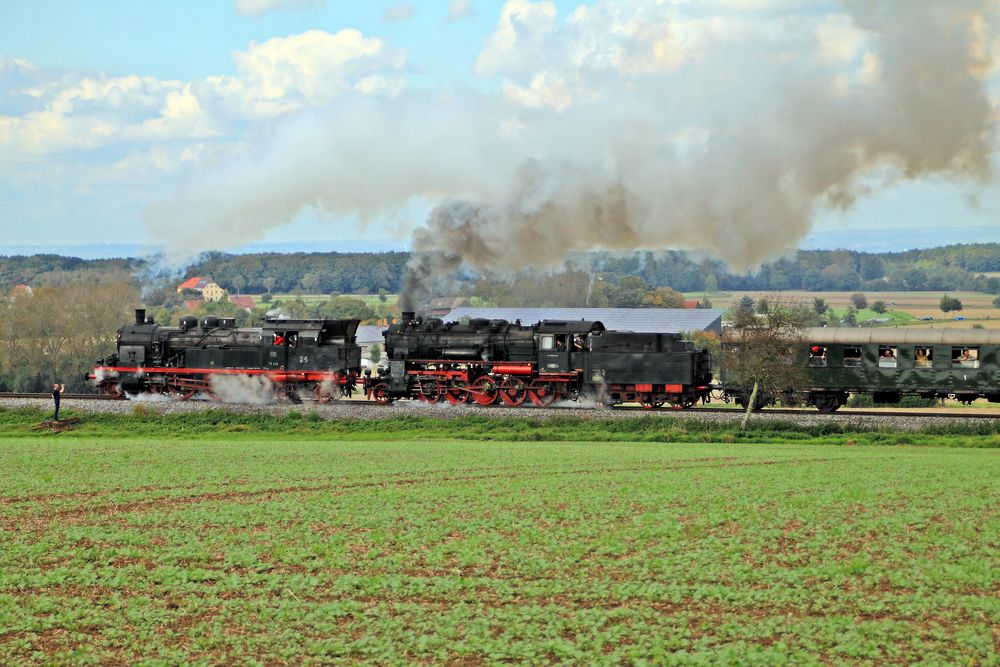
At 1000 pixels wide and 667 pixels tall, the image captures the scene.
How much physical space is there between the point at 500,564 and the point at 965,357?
93.9ft

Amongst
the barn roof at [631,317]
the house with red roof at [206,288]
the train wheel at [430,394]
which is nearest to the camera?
the train wheel at [430,394]

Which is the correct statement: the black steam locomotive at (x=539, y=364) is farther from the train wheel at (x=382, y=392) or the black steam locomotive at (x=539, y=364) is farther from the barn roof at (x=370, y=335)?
the barn roof at (x=370, y=335)

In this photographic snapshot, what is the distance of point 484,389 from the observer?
4206 cm

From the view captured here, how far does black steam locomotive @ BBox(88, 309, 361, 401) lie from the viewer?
1745 inches

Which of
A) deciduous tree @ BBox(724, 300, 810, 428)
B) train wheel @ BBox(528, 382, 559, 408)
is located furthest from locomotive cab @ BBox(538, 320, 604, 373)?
deciduous tree @ BBox(724, 300, 810, 428)

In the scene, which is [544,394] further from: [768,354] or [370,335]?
[370,335]

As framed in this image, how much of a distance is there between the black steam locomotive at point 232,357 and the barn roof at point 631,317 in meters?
50.2

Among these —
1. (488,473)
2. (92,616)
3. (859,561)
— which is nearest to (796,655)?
(859,561)

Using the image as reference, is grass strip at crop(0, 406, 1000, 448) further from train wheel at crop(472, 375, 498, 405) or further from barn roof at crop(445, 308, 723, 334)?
barn roof at crop(445, 308, 723, 334)

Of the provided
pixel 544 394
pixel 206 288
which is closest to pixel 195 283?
pixel 206 288

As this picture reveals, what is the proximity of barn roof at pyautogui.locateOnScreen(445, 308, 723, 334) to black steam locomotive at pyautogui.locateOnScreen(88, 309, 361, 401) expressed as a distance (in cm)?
5019

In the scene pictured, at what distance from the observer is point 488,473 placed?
86.6ft

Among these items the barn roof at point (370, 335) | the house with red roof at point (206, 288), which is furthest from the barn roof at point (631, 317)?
the house with red roof at point (206, 288)

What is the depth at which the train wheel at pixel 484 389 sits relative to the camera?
42.1 metres
